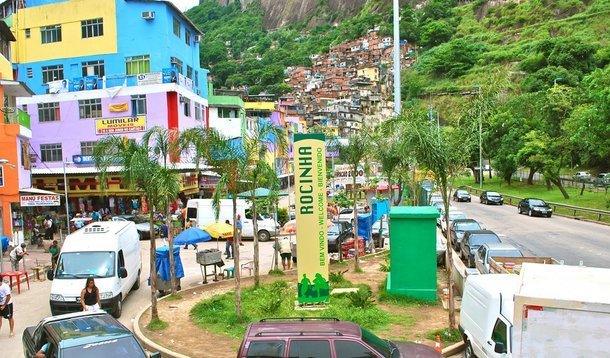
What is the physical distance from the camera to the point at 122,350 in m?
8.84

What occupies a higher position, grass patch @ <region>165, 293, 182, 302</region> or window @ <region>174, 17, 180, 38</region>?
window @ <region>174, 17, 180, 38</region>

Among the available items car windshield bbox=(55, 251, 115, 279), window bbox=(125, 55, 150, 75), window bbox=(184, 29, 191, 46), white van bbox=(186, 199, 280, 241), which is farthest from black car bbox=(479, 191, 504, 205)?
car windshield bbox=(55, 251, 115, 279)

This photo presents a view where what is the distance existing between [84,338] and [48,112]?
3908 centimetres

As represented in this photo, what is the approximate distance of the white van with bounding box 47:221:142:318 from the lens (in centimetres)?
1452

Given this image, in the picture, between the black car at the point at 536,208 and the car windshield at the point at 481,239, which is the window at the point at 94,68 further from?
the black car at the point at 536,208

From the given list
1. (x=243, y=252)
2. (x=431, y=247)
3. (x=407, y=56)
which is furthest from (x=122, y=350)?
(x=407, y=56)

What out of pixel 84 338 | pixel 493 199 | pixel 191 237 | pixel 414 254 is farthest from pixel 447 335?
pixel 493 199

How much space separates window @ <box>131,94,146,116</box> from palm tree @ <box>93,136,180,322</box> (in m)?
27.1

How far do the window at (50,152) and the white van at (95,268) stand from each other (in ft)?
94.8

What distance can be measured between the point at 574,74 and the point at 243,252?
246ft

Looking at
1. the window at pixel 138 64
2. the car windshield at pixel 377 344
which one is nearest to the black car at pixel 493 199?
the window at pixel 138 64

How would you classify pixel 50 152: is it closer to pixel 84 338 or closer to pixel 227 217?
pixel 227 217

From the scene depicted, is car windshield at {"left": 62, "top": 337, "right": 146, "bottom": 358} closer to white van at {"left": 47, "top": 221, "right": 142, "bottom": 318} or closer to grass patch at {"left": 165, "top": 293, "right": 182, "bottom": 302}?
white van at {"left": 47, "top": 221, "right": 142, "bottom": 318}

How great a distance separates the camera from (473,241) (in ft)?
70.6
